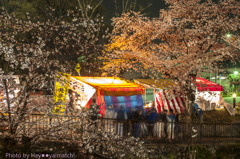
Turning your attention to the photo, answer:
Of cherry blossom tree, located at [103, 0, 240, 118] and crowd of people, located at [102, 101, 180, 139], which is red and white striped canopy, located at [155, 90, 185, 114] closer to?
cherry blossom tree, located at [103, 0, 240, 118]

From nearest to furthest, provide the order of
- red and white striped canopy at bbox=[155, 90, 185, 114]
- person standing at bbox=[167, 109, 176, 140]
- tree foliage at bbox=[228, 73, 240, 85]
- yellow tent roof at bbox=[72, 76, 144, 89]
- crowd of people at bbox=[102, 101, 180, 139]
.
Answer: crowd of people at bbox=[102, 101, 180, 139], person standing at bbox=[167, 109, 176, 140], yellow tent roof at bbox=[72, 76, 144, 89], red and white striped canopy at bbox=[155, 90, 185, 114], tree foliage at bbox=[228, 73, 240, 85]

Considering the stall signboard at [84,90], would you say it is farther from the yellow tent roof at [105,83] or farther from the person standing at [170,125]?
the person standing at [170,125]

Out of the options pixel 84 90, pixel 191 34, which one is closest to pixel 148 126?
pixel 84 90

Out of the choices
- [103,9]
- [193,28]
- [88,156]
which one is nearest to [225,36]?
[193,28]

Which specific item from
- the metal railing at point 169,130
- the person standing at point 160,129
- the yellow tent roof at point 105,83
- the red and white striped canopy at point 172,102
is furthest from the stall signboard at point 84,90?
the red and white striped canopy at point 172,102

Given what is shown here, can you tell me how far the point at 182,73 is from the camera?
11789mm

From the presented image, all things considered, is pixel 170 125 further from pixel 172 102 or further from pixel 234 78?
pixel 234 78

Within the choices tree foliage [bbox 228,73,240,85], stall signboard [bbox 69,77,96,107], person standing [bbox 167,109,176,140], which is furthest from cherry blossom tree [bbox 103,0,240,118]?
tree foliage [bbox 228,73,240,85]

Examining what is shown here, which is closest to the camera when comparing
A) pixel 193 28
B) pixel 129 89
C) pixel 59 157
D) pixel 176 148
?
A: pixel 59 157

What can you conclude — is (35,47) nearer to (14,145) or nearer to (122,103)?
(14,145)

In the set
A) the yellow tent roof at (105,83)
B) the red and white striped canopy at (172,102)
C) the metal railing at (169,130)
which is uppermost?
the yellow tent roof at (105,83)

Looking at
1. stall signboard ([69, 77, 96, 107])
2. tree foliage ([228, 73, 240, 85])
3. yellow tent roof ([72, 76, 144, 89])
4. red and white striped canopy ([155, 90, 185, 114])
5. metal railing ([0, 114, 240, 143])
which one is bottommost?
metal railing ([0, 114, 240, 143])

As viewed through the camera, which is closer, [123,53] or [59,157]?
[59,157]

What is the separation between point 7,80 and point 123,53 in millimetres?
7937
